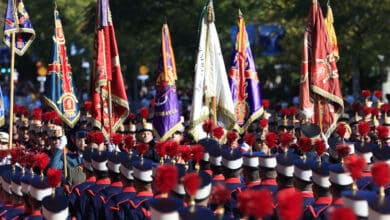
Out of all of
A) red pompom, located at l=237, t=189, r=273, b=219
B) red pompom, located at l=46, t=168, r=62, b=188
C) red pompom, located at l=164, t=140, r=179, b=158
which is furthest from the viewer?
red pompom, located at l=164, t=140, r=179, b=158

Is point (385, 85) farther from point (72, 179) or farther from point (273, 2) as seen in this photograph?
point (72, 179)

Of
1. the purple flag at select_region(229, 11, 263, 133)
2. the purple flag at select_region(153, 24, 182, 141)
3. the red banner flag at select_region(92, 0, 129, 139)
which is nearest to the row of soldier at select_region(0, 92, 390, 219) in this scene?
the purple flag at select_region(153, 24, 182, 141)

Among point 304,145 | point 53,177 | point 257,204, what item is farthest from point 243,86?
point 257,204

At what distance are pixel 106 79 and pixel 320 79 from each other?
2926mm

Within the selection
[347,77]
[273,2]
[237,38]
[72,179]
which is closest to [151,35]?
[273,2]

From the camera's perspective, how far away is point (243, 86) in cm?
1188

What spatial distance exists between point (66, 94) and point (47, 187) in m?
5.37

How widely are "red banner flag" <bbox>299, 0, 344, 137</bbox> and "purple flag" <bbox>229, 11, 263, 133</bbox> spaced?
2.86ft

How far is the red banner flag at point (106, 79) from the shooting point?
419 inches

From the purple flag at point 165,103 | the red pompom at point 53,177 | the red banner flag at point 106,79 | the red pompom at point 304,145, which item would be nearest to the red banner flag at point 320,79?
the purple flag at point 165,103

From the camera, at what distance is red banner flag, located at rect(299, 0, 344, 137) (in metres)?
10.7

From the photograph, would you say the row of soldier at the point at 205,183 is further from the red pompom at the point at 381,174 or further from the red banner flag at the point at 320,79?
the red banner flag at the point at 320,79

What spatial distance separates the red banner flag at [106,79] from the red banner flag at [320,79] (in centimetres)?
258

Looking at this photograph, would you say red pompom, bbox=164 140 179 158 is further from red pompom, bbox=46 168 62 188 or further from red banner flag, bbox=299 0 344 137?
red banner flag, bbox=299 0 344 137
